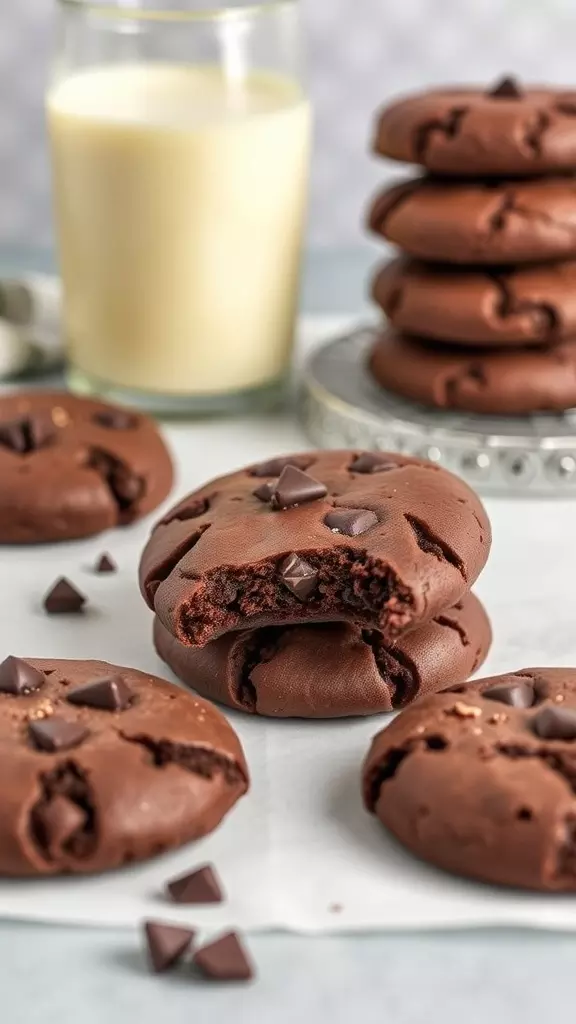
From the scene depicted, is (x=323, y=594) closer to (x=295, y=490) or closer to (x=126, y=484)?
(x=295, y=490)

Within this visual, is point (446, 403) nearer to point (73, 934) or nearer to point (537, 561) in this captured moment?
point (537, 561)

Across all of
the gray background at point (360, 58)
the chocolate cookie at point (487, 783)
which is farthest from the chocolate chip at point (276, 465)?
the gray background at point (360, 58)

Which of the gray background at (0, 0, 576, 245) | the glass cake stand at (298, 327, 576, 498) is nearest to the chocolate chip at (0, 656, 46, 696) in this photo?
the glass cake stand at (298, 327, 576, 498)

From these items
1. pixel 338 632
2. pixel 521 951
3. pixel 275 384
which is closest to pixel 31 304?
pixel 275 384

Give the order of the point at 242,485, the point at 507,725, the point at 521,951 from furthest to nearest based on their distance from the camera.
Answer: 1. the point at 242,485
2. the point at 507,725
3. the point at 521,951

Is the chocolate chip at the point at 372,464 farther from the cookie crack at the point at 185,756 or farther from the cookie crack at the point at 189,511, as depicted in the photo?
the cookie crack at the point at 185,756

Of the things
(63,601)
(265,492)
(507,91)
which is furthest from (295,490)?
(507,91)
